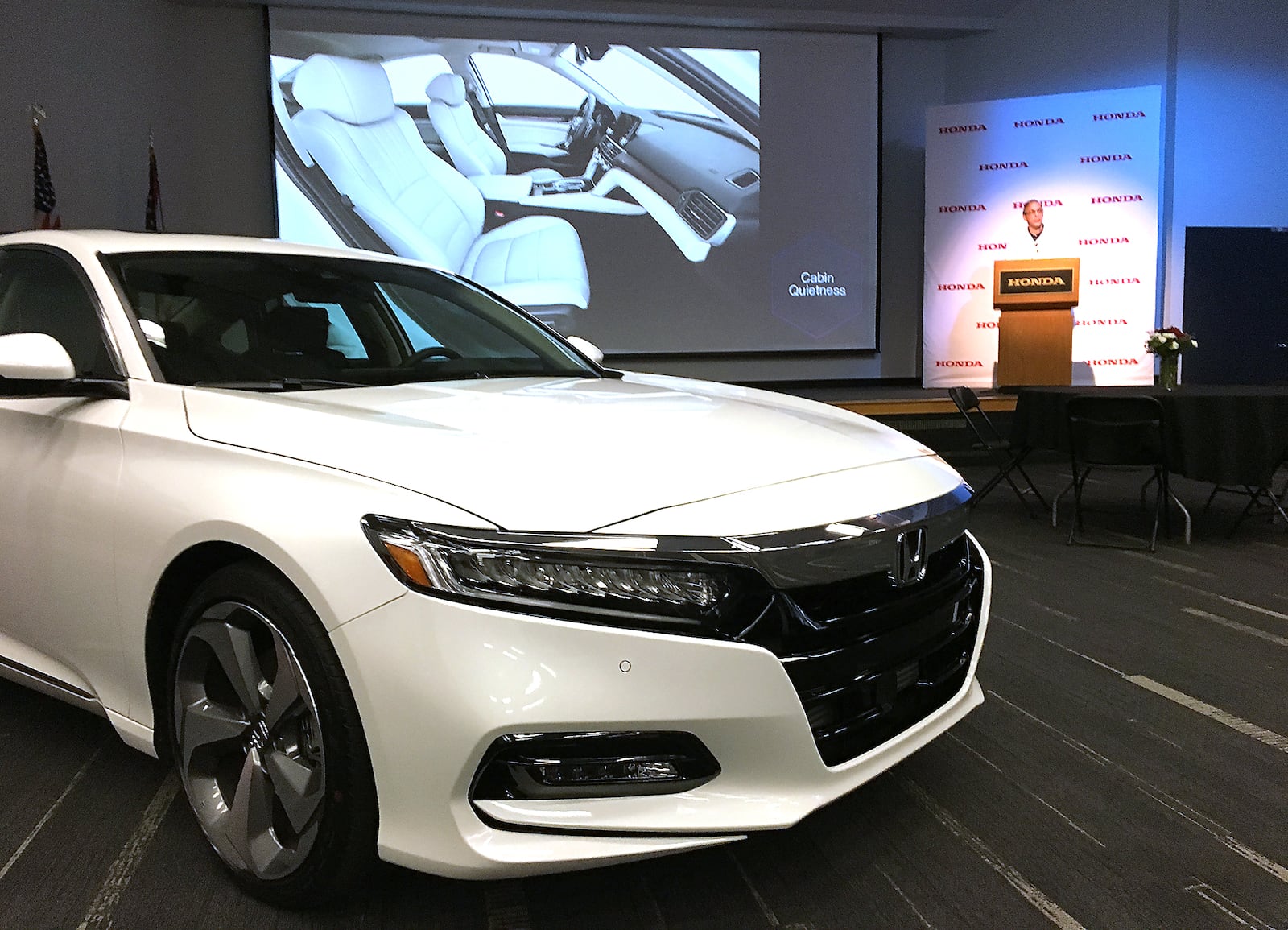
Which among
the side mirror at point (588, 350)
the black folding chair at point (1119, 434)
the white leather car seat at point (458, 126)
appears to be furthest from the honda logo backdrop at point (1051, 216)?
the side mirror at point (588, 350)

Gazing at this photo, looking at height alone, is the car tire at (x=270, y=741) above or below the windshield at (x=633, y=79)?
below

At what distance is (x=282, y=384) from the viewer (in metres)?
1.73

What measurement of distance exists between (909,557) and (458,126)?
720 cm

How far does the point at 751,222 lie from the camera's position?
27.7 feet

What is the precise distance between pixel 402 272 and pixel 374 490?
118 centimetres

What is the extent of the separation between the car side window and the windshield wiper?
0.20 m

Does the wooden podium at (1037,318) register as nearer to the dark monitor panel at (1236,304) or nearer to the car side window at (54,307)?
the dark monitor panel at (1236,304)

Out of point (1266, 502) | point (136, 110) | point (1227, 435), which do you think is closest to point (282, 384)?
point (1227, 435)

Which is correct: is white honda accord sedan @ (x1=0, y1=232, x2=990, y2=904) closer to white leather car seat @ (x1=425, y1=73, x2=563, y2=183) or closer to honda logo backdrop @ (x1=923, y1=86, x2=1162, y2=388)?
white leather car seat @ (x1=425, y1=73, x2=563, y2=183)

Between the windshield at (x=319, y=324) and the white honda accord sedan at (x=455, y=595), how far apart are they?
15 millimetres

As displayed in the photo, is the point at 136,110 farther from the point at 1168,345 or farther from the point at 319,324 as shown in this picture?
the point at 1168,345

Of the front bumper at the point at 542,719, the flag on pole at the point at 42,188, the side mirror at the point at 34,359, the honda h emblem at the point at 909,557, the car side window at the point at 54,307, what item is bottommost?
the front bumper at the point at 542,719

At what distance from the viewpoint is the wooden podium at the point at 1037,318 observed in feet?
24.3

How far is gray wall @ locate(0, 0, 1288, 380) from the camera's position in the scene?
7.76 meters
